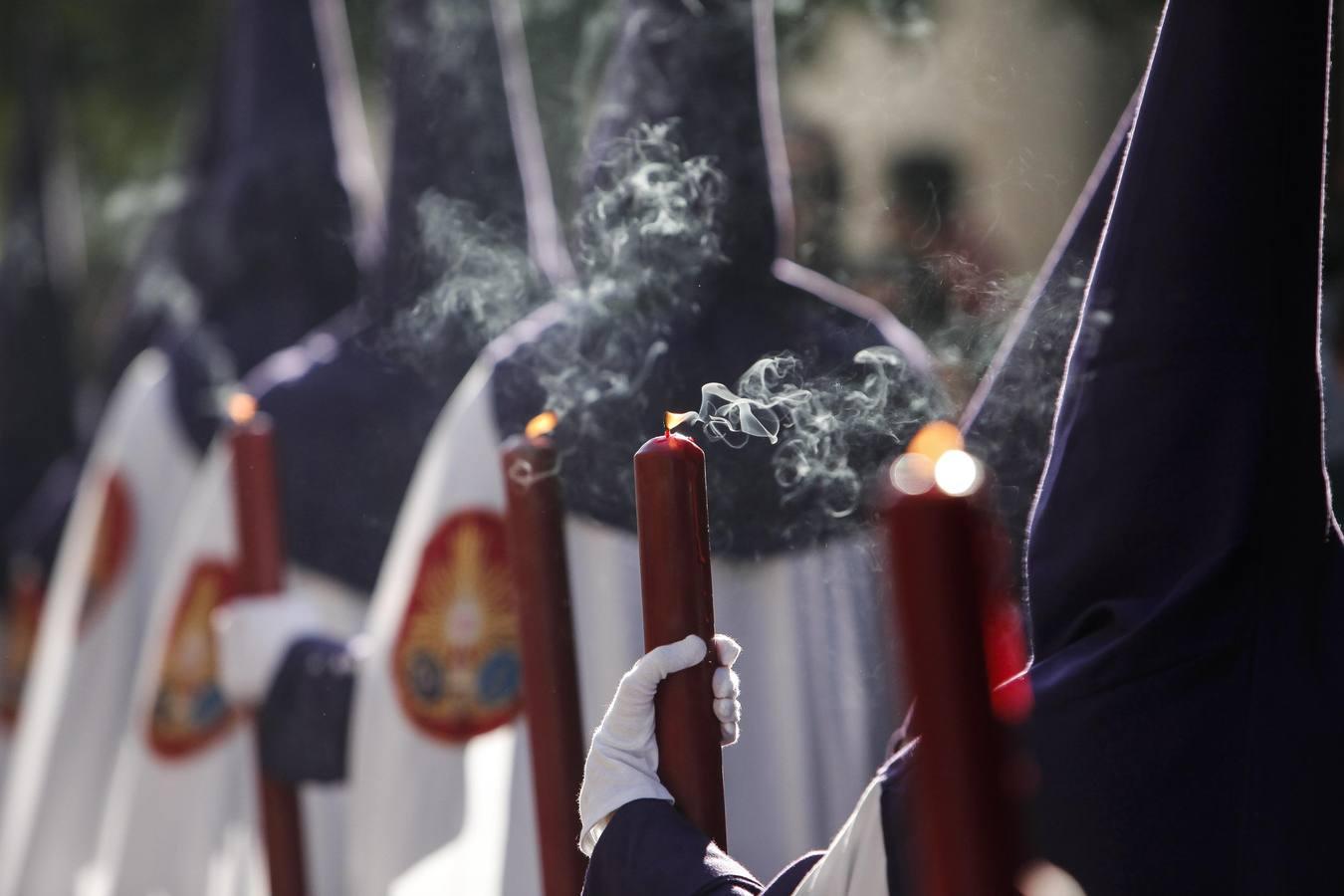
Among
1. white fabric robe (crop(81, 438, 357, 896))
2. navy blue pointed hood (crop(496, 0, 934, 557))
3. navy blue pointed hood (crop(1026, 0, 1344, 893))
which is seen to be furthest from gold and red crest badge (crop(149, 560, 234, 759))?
navy blue pointed hood (crop(1026, 0, 1344, 893))

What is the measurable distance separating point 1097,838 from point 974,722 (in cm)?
29

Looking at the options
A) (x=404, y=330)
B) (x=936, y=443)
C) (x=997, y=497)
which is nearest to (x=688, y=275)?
(x=997, y=497)

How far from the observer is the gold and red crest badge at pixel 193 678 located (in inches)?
85.4

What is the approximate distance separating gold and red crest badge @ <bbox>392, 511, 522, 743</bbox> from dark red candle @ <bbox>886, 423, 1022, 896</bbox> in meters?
1.04

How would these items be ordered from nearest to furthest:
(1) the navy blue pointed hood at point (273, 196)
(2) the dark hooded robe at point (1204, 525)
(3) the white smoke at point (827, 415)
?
(2) the dark hooded robe at point (1204, 525) < (3) the white smoke at point (827, 415) < (1) the navy blue pointed hood at point (273, 196)

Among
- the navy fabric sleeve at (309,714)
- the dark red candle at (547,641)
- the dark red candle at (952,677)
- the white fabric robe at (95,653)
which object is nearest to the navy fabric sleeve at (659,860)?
the dark red candle at (547,641)

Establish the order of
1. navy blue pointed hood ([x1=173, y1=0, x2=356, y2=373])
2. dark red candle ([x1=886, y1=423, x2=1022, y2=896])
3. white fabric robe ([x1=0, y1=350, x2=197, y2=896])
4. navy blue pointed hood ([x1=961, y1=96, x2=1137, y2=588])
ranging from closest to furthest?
dark red candle ([x1=886, y1=423, x2=1022, y2=896]) → navy blue pointed hood ([x1=961, y1=96, x2=1137, y2=588]) → navy blue pointed hood ([x1=173, y1=0, x2=356, y2=373]) → white fabric robe ([x1=0, y1=350, x2=197, y2=896])

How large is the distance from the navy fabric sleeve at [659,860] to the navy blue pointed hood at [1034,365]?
15.3 inches

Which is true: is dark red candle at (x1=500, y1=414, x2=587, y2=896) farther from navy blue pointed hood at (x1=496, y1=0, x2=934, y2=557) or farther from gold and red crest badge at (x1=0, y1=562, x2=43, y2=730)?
gold and red crest badge at (x1=0, y1=562, x2=43, y2=730)

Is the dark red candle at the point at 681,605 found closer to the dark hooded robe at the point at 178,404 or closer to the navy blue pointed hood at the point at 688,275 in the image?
the navy blue pointed hood at the point at 688,275

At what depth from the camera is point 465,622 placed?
168 centimetres

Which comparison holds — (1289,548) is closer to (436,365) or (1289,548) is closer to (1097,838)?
(1097,838)

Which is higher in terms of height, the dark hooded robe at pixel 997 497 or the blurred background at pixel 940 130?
the blurred background at pixel 940 130

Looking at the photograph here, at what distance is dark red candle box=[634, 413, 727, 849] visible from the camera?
997 millimetres
